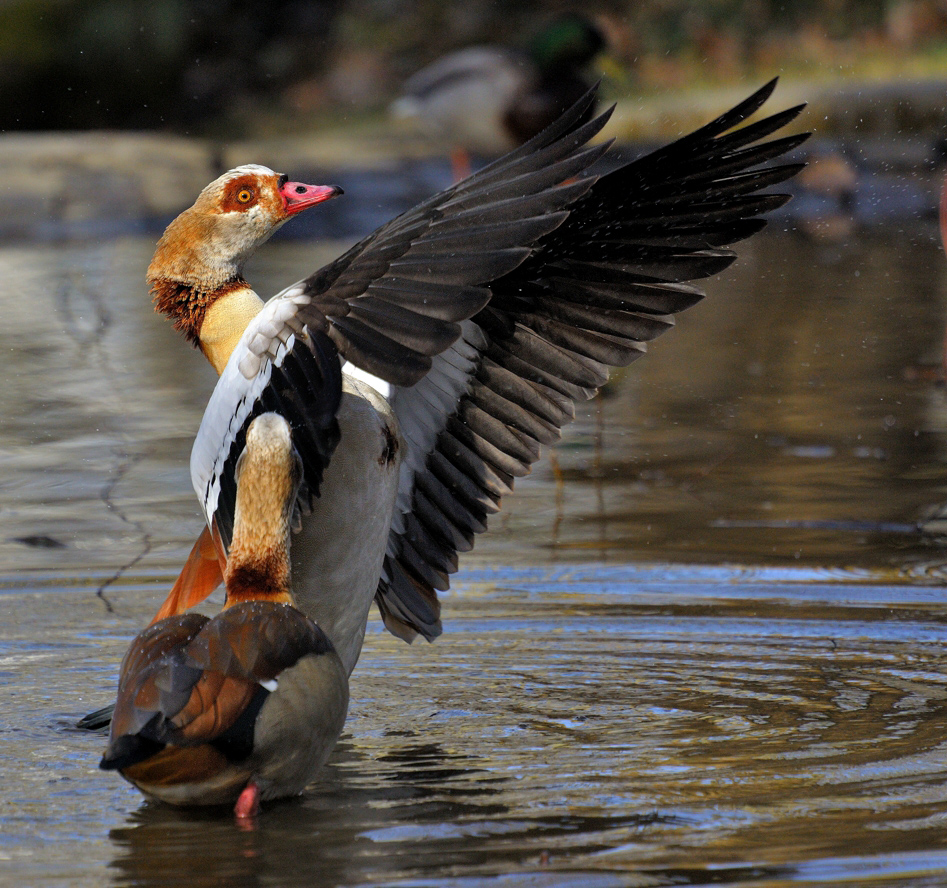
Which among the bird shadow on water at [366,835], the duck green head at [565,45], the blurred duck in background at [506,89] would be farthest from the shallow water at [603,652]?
the duck green head at [565,45]

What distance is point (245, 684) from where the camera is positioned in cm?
361

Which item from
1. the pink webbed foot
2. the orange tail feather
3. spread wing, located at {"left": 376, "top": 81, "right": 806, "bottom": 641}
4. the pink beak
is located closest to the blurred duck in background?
the pink beak

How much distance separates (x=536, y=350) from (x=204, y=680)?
5.46 feet

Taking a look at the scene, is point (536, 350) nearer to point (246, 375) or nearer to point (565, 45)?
point (246, 375)

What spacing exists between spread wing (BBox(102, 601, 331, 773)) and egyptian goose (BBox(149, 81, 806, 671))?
405mm

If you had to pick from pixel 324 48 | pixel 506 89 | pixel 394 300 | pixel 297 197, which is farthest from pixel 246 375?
pixel 324 48

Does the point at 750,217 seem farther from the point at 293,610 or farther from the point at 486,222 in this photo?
the point at 293,610

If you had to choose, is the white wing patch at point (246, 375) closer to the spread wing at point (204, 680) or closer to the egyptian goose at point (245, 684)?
the egyptian goose at point (245, 684)

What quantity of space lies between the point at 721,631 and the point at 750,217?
132 cm

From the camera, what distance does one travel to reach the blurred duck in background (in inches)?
548

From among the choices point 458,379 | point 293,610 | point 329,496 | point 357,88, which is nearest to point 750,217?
point 458,379

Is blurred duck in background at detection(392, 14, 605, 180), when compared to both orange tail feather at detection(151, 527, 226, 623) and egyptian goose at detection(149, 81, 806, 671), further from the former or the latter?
orange tail feather at detection(151, 527, 226, 623)

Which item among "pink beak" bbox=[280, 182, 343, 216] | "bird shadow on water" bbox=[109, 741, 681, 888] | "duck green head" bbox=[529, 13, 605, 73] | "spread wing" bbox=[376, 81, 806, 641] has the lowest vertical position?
"bird shadow on water" bbox=[109, 741, 681, 888]

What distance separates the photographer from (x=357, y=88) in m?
23.5
